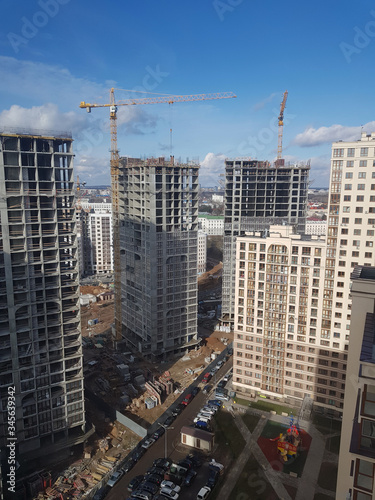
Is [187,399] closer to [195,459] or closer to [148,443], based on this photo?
[148,443]

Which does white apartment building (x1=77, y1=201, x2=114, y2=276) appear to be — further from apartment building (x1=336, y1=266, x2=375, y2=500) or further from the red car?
apartment building (x1=336, y1=266, x2=375, y2=500)

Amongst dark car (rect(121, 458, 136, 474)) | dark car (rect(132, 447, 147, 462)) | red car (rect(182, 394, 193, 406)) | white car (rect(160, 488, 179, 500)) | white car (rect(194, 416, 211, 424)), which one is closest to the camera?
white car (rect(160, 488, 179, 500))

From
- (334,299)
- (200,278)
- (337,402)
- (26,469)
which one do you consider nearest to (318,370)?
(337,402)

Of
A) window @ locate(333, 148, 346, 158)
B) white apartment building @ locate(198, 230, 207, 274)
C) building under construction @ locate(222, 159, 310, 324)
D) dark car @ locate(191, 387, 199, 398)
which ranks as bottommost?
dark car @ locate(191, 387, 199, 398)

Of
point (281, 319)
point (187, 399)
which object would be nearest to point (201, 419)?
point (187, 399)

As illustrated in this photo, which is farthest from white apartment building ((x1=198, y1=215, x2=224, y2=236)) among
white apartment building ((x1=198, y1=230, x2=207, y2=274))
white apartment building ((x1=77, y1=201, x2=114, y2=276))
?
white apartment building ((x1=77, y1=201, x2=114, y2=276))

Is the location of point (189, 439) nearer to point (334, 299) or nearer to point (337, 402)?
point (337, 402)

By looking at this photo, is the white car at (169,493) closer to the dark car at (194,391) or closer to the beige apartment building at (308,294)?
the dark car at (194,391)
